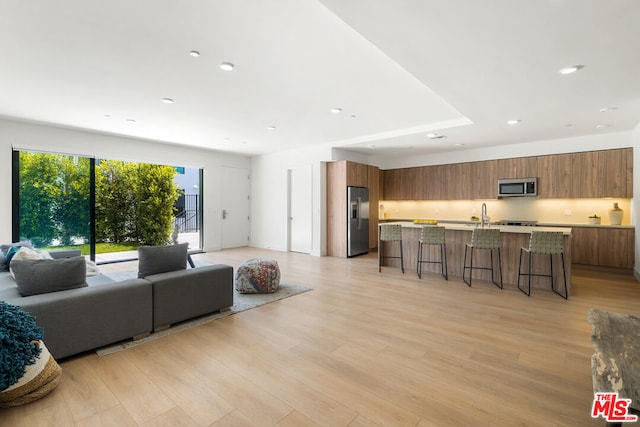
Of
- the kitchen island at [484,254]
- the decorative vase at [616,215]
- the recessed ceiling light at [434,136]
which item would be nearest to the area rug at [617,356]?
the kitchen island at [484,254]

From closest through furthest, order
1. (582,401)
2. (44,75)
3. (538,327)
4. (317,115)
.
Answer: (582,401) < (538,327) < (44,75) < (317,115)

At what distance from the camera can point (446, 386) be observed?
2.18m

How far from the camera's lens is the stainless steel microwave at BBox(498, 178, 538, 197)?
261 inches

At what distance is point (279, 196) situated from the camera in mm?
8641

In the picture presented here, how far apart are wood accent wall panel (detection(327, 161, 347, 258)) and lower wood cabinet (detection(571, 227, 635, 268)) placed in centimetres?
480

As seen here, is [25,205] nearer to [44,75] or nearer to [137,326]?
[44,75]

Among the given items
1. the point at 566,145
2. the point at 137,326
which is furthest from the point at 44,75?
the point at 566,145

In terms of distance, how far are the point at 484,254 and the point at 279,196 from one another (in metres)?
5.43

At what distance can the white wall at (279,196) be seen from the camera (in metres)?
7.71

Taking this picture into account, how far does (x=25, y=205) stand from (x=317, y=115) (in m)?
5.78

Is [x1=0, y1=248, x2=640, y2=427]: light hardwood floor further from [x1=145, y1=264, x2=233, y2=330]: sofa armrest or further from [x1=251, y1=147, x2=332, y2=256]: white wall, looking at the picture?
[x1=251, y1=147, x2=332, y2=256]: white wall

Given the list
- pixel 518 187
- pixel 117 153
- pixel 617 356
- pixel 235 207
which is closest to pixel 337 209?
pixel 235 207

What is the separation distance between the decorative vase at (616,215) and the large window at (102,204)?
29.1 feet

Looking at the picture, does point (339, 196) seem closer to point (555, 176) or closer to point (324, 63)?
point (324, 63)
